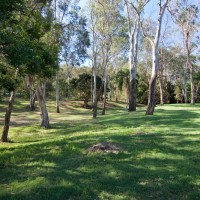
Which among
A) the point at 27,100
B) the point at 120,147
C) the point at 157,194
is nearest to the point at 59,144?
the point at 120,147

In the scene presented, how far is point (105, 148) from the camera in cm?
875

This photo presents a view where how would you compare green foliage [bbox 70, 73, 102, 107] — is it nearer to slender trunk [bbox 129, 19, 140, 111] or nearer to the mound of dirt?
→ slender trunk [bbox 129, 19, 140, 111]

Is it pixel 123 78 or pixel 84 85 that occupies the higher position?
pixel 123 78

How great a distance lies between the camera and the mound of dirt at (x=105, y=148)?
8562 millimetres

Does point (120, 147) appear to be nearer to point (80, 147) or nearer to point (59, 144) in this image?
point (80, 147)

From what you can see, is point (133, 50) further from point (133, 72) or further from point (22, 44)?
point (22, 44)

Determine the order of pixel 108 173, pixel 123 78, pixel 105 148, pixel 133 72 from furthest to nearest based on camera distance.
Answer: pixel 123 78
pixel 133 72
pixel 105 148
pixel 108 173

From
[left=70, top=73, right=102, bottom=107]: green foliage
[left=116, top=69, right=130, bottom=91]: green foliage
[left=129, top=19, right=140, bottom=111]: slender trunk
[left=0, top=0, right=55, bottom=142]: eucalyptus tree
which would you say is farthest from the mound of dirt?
[left=116, top=69, right=130, bottom=91]: green foliage

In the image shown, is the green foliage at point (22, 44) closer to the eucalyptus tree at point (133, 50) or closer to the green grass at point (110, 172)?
the green grass at point (110, 172)

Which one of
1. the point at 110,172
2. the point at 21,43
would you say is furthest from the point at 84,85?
the point at 110,172

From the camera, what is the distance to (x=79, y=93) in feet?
162

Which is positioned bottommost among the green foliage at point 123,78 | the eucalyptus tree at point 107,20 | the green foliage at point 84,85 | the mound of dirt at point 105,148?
the mound of dirt at point 105,148

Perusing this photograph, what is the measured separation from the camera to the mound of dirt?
28.1ft

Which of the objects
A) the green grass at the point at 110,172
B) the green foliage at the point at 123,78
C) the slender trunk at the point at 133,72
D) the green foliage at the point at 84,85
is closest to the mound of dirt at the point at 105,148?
the green grass at the point at 110,172
